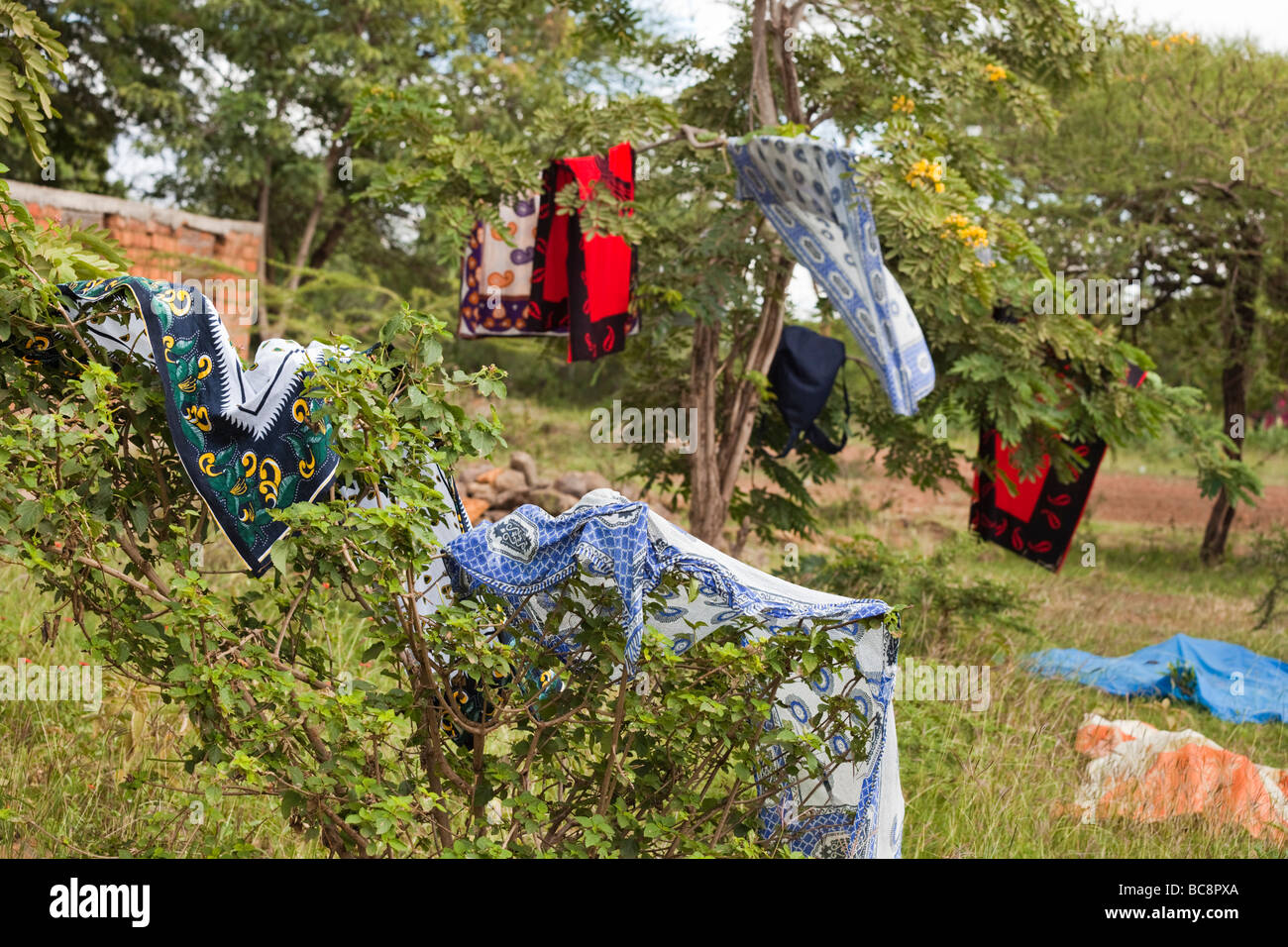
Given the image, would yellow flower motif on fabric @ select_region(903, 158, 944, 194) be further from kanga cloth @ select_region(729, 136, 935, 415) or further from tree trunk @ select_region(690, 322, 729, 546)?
tree trunk @ select_region(690, 322, 729, 546)

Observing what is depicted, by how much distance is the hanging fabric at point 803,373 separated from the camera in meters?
5.57

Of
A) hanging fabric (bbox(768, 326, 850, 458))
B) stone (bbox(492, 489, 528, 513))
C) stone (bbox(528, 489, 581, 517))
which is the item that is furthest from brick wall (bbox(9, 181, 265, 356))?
hanging fabric (bbox(768, 326, 850, 458))

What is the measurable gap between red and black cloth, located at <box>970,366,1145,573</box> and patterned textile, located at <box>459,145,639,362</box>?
2.26 meters

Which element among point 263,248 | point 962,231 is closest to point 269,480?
point 962,231

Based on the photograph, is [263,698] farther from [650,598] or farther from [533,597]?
[650,598]

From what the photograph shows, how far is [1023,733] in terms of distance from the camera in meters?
4.29

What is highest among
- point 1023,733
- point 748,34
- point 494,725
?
point 748,34

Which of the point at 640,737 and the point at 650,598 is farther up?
the point at 650,598

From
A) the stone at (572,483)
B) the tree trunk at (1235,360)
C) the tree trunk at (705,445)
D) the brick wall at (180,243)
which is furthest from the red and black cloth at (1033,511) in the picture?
the brick wall at (180,243)

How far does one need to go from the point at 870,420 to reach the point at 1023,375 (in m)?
1.17

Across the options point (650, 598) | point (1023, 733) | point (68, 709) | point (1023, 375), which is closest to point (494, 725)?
point (650, 598)

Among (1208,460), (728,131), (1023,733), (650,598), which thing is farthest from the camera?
(728,131)
